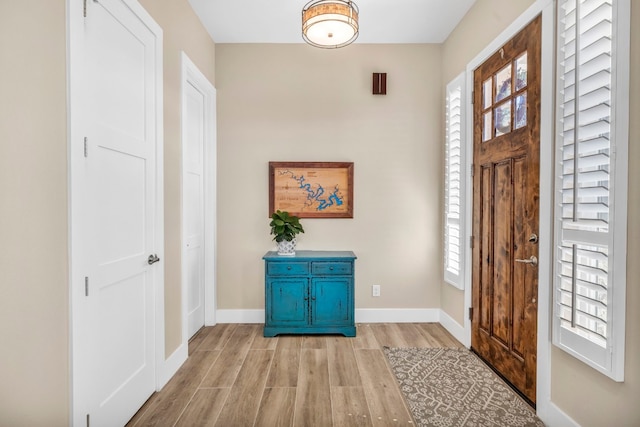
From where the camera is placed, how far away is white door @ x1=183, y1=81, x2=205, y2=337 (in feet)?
10.6

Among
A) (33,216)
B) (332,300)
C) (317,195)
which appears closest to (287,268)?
(332,300)

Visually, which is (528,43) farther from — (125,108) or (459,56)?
(125,108)

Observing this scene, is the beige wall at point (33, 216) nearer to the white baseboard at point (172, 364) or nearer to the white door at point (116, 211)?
the white door at point (116, 211)

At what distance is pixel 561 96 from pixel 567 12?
0.42 m

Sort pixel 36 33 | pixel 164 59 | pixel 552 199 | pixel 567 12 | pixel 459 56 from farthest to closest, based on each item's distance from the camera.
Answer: pixel 459 56
pixel 164 59
pixel 552 199
pixel 567 12
pixel 36 33

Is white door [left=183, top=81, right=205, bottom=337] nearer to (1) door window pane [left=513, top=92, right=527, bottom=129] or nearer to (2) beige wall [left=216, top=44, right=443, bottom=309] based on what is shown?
(2) beige wall [left=216, top=44, right=443, bottom=309]

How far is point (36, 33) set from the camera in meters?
1.36

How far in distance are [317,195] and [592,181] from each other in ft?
8.01

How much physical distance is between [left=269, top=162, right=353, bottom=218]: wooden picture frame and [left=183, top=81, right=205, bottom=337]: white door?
2.34 feet

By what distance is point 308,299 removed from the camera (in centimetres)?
336

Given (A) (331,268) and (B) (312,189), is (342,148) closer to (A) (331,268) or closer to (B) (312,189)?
(B) (312,189)

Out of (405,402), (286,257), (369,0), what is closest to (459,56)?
(369,0)

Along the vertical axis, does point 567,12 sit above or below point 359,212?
above

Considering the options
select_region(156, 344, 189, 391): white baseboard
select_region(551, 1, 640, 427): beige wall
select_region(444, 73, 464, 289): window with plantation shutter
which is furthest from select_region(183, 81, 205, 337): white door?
select_region(551, 1, 640, 427): beige wall
